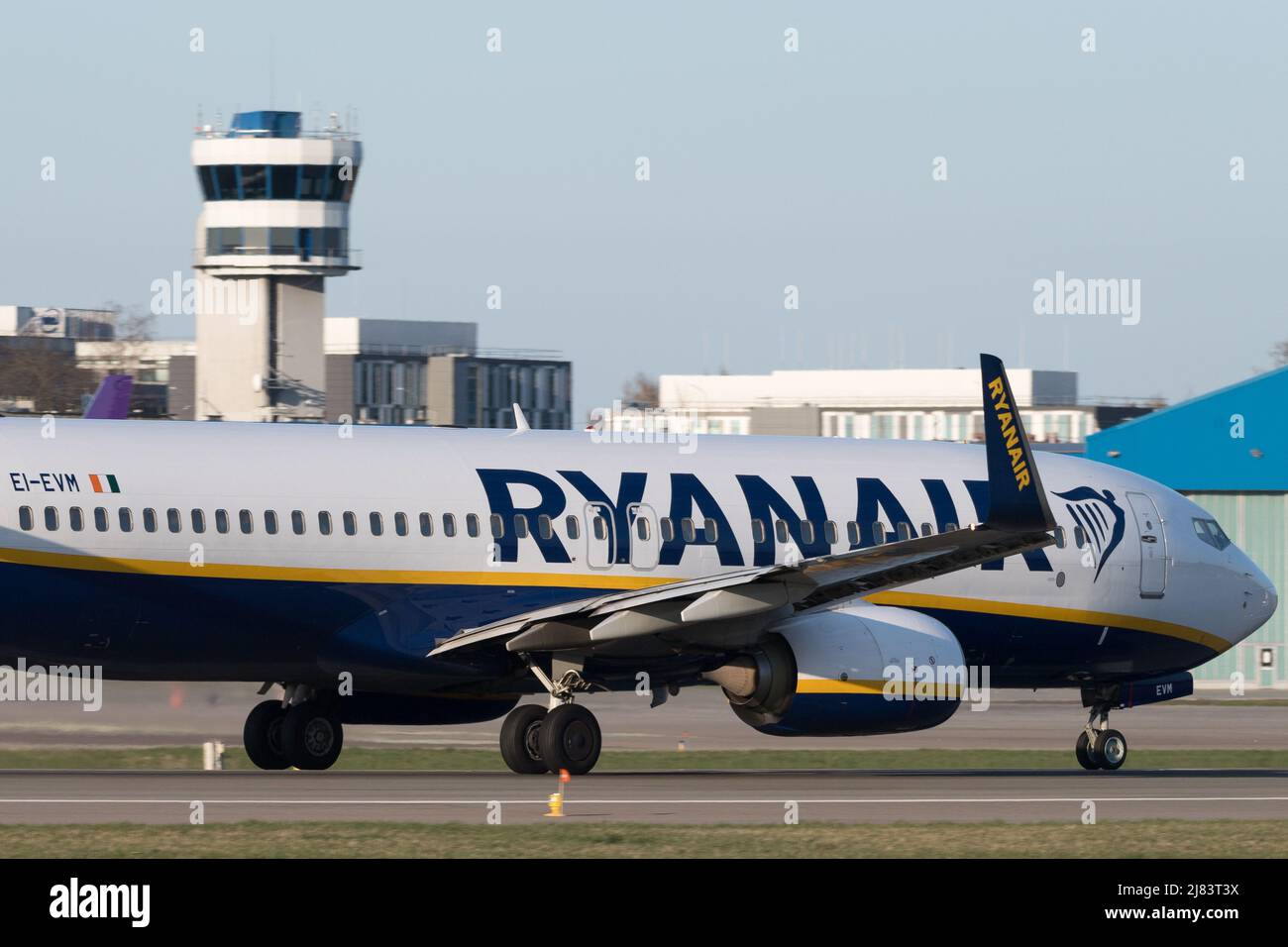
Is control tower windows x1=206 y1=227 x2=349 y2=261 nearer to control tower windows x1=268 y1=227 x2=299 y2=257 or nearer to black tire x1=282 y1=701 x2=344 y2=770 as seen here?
control tower windows x1=268 y1=227 x2=299 y2=257

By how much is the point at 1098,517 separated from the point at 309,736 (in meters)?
10.6

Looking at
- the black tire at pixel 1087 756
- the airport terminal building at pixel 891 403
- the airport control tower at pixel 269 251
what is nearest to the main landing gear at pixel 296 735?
the black tire at pixel 1087 756

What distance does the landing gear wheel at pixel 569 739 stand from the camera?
2394 cm

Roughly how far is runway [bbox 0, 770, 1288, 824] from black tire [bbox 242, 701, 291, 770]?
122 centimetres

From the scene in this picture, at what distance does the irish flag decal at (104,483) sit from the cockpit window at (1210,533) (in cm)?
1442

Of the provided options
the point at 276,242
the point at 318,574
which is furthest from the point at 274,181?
the point at 318,574

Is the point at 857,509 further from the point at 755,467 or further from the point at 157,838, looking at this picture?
the point at 157,838

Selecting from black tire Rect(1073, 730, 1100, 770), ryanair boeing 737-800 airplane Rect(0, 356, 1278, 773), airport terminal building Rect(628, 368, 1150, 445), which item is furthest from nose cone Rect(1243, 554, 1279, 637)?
airport terminal building Rect(628, 368, 1150, 445)

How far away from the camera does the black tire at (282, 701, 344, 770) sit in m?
26.4

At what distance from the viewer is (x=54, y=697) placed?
35.2 m

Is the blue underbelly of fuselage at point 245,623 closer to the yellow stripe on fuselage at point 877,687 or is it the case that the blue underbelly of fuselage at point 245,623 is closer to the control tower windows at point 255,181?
the yellow stripe on fuselage at point 877,687

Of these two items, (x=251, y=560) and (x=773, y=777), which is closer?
(x=251, y=560)

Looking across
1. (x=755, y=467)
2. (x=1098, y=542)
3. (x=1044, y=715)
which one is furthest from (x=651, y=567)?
(x=1044, y=715)

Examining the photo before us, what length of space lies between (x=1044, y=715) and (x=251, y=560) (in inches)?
983
